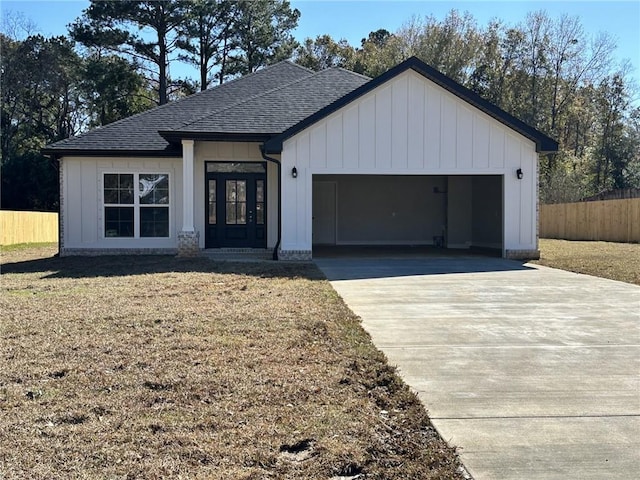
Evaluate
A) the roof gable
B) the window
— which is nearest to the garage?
the roof gable

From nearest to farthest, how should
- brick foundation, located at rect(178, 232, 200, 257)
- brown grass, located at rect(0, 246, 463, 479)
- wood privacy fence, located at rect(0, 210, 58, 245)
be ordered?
1. brown grass, located at rect(0, 246, 463, 479)
2. brick foundation, located at rect(178, 232, 200, 257)
3. wood privacy fence, located at rect(0, 210, 58, 245)

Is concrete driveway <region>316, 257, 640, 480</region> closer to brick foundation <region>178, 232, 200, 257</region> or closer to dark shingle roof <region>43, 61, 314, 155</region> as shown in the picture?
brick foundation <region>178, 232, 200, 257</region>

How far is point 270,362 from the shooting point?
16.7ft

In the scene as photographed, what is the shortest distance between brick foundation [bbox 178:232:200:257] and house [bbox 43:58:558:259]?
0.03 meters

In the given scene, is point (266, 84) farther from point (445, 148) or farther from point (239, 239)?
point (445, 148)

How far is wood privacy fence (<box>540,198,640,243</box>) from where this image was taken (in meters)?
23.2

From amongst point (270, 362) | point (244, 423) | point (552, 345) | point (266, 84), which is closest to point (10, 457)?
point (244, 423)

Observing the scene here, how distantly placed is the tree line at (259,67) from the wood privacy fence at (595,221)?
18.8 ft

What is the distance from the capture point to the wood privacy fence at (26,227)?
74.9ft

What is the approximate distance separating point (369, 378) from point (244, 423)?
4.32ft

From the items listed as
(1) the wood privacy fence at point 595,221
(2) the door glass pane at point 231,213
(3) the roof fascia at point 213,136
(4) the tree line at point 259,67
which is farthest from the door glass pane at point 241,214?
(4) the tree line at point 259,67

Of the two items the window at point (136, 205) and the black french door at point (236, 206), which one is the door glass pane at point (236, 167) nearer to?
the black french door at point (236, 206)

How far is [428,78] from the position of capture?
14273 mm

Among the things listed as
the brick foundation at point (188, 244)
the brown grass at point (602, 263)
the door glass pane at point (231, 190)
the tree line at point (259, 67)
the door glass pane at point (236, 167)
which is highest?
the tree line at point (259, 67)
